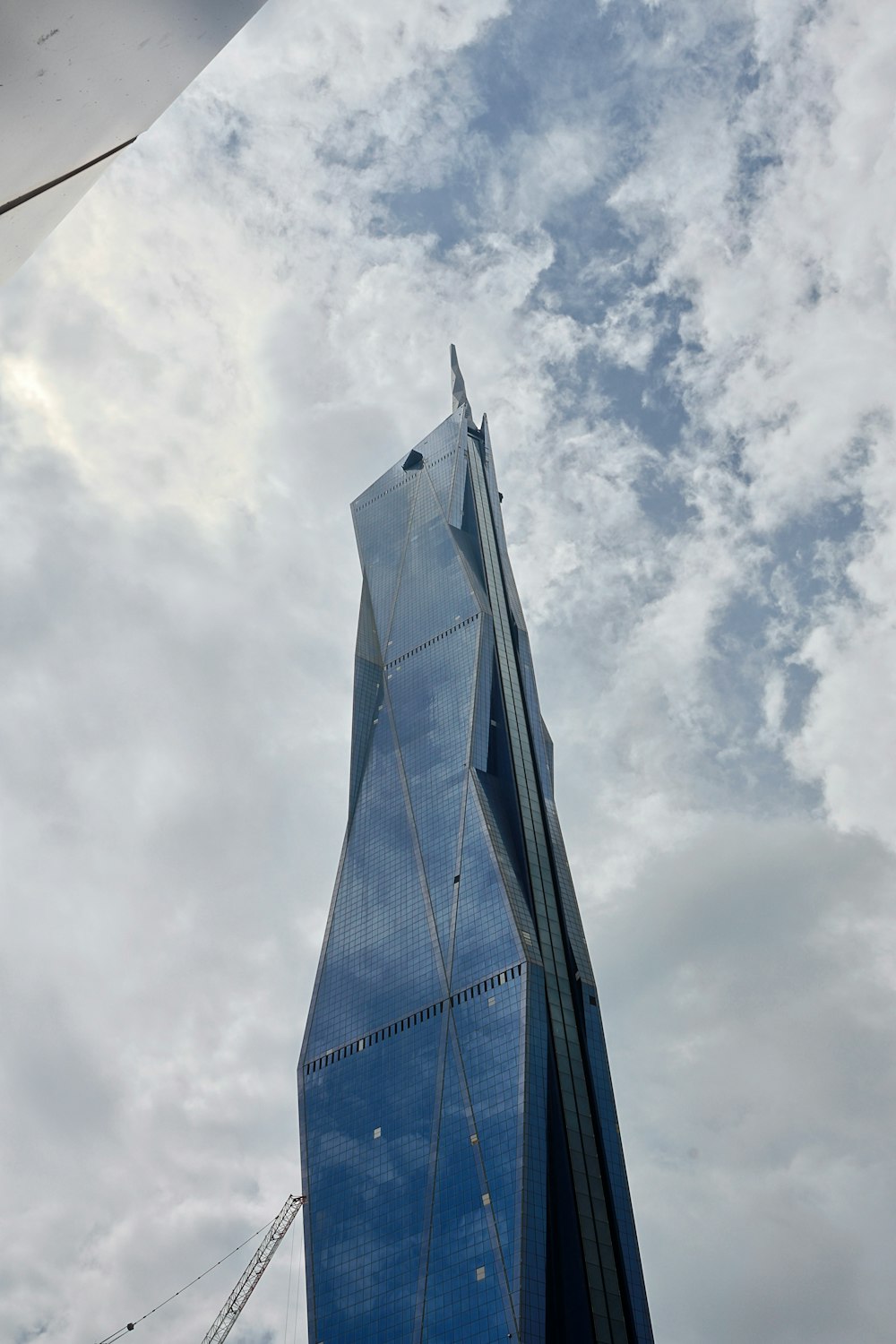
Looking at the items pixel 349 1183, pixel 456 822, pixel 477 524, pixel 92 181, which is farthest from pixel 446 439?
pixel 92 181

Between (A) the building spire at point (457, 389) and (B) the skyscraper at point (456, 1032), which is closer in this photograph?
(B) the skyscraper at point (456, 1032)

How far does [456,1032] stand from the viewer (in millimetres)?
78625

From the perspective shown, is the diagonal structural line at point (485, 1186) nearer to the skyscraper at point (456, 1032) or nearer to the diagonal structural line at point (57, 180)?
the skyscraper at point (456, 1032)

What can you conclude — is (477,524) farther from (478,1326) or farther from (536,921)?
(478,1326)

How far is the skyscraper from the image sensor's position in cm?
6894

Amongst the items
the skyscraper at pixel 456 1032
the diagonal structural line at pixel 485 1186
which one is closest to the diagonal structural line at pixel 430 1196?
the skyscraper at pixel 456 1032

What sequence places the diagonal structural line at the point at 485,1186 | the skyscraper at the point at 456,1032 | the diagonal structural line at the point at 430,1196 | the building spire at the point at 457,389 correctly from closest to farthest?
the diagonal structural line at the point at 485,1186 < the skyscraper at the point at 456,1032 < the diagonal structural line at the point at 430,1196 < the building spire at the point at 457,389

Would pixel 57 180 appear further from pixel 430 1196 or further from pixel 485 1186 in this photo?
pixel 430 1196

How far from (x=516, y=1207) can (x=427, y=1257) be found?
7.90m

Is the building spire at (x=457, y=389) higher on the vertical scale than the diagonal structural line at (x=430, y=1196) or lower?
higher

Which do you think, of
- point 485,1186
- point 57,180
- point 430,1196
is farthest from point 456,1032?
point 57,180

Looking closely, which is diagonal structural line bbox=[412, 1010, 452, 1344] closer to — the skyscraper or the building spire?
the skyscraper

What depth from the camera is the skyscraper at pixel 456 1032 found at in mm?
68938

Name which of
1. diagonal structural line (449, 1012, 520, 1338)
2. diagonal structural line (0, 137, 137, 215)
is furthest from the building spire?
diagonal structural line (0, 137, 137, 215)
